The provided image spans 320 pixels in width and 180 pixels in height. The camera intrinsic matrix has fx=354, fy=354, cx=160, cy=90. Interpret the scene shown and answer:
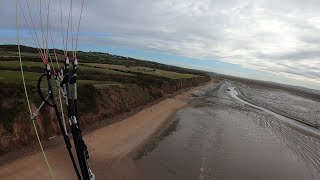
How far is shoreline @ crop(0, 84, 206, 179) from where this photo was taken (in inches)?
553

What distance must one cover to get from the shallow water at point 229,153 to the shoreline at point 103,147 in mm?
1331

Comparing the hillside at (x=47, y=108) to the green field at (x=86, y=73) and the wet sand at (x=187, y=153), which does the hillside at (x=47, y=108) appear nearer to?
the green field at (x=86, y=73)

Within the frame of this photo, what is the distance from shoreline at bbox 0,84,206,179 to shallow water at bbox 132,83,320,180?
1.33 metres

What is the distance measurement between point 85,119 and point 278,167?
38.8ft

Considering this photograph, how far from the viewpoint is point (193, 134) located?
79.2ft

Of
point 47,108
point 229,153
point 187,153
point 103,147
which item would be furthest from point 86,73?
point 229,153

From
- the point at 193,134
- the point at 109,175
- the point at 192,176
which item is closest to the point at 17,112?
the point at 109,175

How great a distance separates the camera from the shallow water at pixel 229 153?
1628 cm

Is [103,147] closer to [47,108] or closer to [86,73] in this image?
[47,108]

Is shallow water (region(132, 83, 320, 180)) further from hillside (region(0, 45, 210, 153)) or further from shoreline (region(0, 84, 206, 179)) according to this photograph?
hillside (region(0, 45, 210, 153))

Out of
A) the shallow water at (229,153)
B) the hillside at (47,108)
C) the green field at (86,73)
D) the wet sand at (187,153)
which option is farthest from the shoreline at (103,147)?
the green field at (86,73)

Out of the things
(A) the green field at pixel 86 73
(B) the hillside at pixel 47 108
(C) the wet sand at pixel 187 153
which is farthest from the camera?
(A) the green field at pixel 86 73

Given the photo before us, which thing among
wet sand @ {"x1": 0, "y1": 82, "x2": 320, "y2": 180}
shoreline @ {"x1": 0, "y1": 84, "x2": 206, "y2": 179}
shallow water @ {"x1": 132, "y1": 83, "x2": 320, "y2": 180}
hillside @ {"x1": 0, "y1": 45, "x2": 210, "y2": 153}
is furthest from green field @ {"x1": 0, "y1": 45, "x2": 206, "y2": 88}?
shallow water @ {"x1": 132, "y1": 83, "x2": 320, "y2": 180}

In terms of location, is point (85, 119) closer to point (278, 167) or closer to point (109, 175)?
point (109, 175)
